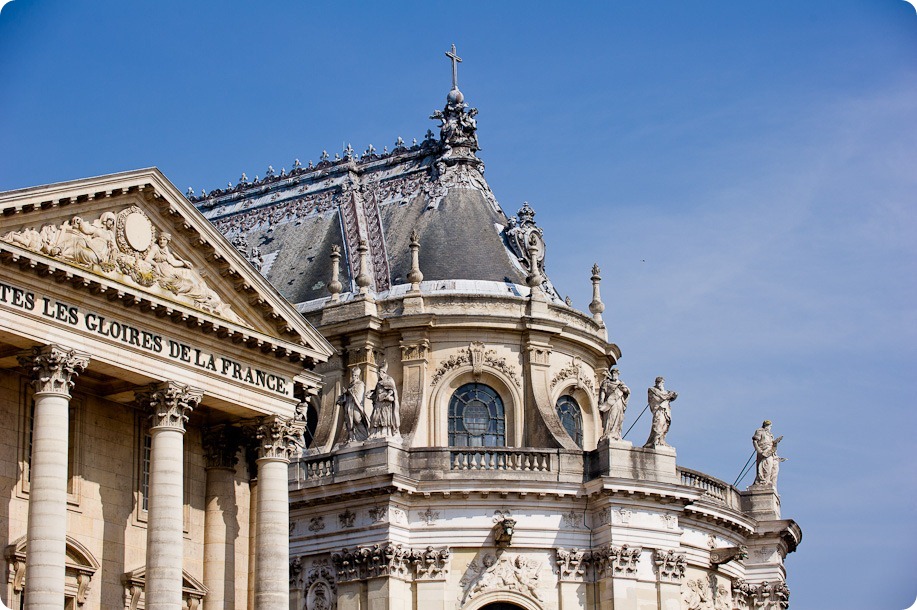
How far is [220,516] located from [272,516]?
4.98 ft

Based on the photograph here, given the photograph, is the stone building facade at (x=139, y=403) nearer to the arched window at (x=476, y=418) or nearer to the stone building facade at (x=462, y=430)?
the stone building facade at (x=462, y=430)

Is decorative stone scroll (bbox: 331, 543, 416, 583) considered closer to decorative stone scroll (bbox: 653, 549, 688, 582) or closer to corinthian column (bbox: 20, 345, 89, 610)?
decorative stone scroll (bbox: 653, 549, 688, 582)

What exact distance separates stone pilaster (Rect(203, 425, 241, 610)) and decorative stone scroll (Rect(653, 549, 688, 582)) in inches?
570

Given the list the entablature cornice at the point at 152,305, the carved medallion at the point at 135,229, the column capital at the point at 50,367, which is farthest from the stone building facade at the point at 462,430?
the column capital at the point at 50,367

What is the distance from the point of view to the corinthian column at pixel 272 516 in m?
41.2

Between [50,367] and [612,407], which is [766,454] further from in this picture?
[50,367]

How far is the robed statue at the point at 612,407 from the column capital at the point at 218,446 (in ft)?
45.2

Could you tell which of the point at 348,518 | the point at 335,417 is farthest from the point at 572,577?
the point at 335,417

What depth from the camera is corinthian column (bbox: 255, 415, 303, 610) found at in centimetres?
4125

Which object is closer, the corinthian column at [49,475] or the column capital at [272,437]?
the corinthian column at [49,475]

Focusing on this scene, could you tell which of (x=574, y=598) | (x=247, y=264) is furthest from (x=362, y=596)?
(x=247, y=264)

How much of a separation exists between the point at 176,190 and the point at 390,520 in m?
14.3

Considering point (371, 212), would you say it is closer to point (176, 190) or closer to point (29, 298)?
point (176, 190)

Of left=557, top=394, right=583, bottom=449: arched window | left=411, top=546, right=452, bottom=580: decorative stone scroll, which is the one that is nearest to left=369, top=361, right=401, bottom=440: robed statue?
left=411, top=546, right=452, bottom=580: decorative stone scroll
